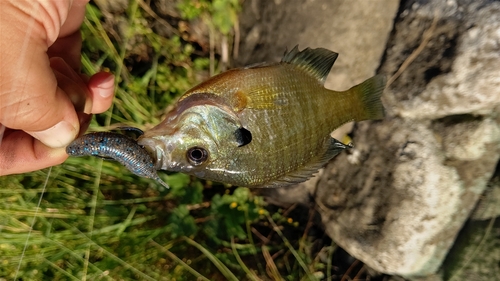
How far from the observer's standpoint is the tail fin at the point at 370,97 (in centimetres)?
176

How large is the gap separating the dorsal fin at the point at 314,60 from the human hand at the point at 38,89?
95cm

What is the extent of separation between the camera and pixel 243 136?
1453 mm

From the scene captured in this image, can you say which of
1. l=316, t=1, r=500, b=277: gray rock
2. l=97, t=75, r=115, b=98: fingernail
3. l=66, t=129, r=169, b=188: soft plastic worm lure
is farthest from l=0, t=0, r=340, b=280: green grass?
l=66, t=129, r=169, b=188: soft plastic worm lure

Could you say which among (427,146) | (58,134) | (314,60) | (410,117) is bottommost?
(58,134)

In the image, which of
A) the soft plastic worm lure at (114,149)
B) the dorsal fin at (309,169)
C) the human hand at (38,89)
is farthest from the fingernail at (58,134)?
the dorsal fin at (309,169)

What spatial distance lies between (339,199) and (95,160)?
6.27 feet

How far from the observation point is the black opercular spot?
→ 4.71ft

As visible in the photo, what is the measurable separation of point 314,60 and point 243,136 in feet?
1.65

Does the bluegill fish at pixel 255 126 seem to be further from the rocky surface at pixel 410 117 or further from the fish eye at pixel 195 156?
the rocky surface at pixel 410 117

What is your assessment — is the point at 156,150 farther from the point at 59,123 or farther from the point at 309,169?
the point at 309,169

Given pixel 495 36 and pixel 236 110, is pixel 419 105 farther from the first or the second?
pixel 236 110

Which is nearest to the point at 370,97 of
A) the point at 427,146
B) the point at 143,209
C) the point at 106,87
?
the point at 427,146

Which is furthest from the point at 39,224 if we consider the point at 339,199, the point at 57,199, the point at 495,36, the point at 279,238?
the point at 495,36

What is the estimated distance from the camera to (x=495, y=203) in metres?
2.78
